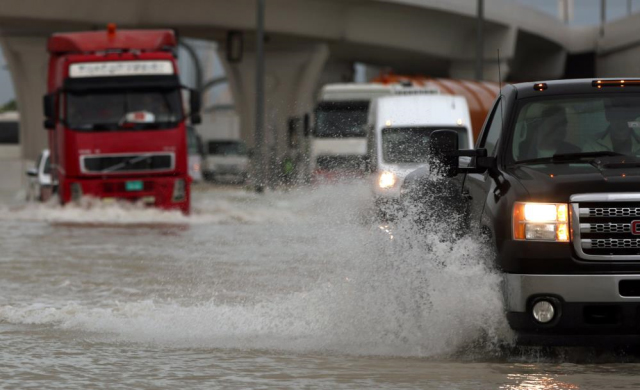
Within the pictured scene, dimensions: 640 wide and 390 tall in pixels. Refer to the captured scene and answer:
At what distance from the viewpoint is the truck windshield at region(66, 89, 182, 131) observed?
998 inches

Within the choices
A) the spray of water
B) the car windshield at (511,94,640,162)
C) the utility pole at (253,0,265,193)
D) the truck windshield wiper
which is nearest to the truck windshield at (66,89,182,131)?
the spray of water

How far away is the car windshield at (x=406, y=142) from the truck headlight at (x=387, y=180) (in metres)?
2.81

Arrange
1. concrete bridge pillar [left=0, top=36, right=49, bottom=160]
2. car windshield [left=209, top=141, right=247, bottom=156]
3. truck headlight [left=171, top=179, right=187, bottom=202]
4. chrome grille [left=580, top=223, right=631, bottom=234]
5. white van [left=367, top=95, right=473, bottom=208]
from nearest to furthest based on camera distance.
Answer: chrome grille [left=580, top=223, right=631, bottom=234] < white van [left=367, top=95, right=473, bottom=208] < truck headlight [left=171, top=179, right=187, bottom=202] < concrete bridge pillar [left=0, top=36, right=49, bottom=160] < car windshield [left=209, top=141, right=247, bottom=156]

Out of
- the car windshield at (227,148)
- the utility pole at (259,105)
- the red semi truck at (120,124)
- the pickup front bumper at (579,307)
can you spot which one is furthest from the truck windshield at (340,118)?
the pickup front bumper at (579,307)

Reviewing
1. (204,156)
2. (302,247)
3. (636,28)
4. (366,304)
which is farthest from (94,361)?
(204,156)

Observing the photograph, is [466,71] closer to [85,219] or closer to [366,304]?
[85,219]

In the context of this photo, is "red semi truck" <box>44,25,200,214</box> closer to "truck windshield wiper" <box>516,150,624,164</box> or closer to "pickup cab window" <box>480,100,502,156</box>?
"pickup cab window" <box>480,100,502,156</box>

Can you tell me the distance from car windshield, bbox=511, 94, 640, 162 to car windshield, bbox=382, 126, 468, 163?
11.1 metres

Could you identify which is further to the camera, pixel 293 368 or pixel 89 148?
pixel 89 148

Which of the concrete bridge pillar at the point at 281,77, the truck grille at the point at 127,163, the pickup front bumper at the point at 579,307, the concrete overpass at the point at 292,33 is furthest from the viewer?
the concrete bridge pillar at the point at 281,77

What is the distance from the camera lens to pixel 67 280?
14711 millimetres

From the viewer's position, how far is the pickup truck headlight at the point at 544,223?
8.12 m

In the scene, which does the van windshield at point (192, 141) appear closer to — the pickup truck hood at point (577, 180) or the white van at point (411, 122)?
the white van at point (411, 122)

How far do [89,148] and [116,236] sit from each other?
3784 mm
